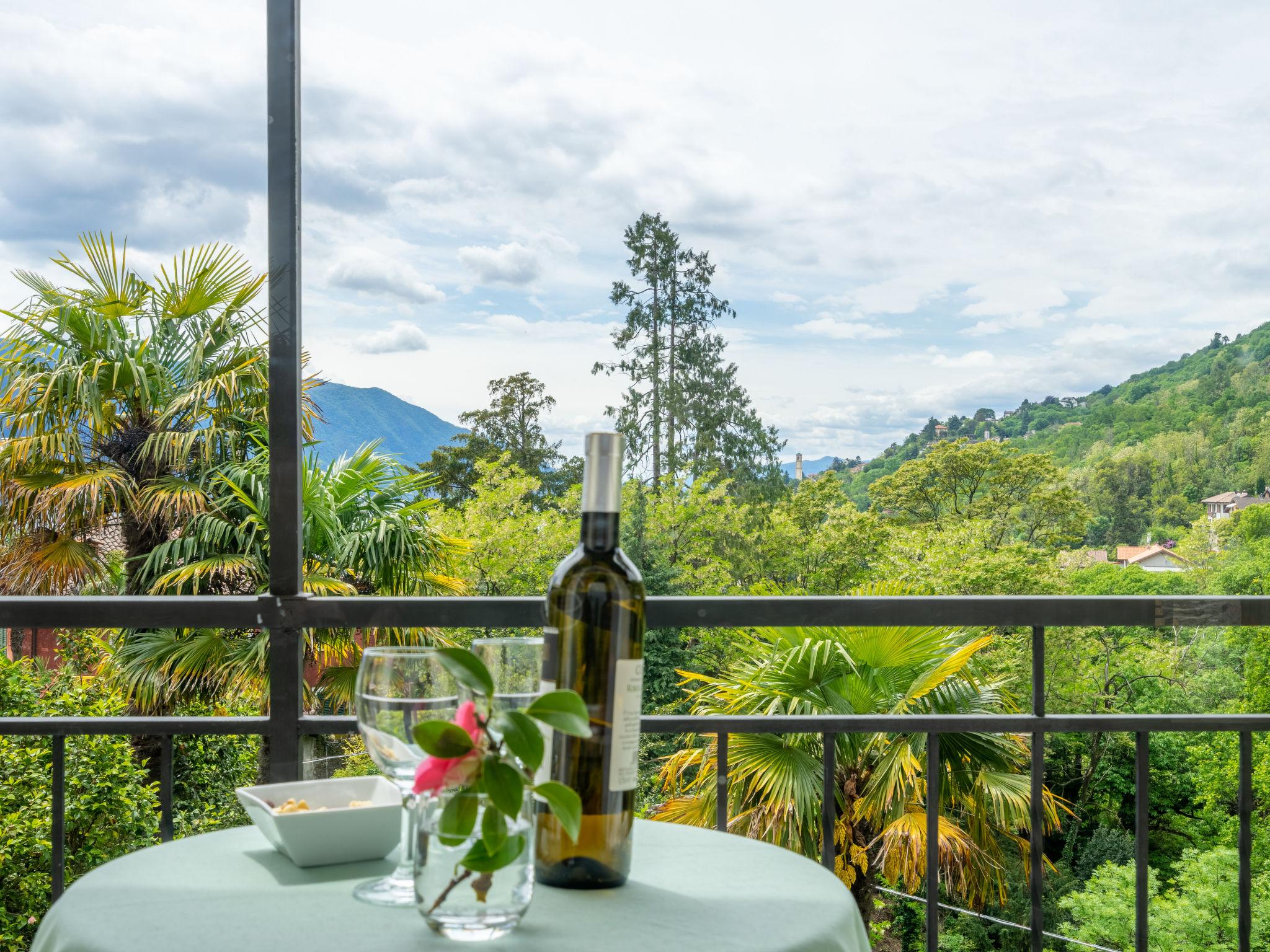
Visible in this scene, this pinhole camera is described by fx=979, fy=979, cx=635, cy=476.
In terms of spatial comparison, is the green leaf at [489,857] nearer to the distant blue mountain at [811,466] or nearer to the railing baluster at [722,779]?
the railing baluster at [722,779]

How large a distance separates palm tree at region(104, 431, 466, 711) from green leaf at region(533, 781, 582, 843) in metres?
7.35

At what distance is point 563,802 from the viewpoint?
52cm

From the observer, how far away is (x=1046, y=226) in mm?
20359

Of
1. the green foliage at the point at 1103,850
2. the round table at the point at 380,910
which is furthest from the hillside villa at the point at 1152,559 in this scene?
the round table at the point at 380,910

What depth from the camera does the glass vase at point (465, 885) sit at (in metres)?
0.51

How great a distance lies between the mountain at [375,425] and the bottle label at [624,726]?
8904 millimetres

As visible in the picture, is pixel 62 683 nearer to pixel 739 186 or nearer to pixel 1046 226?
pixel 739 186

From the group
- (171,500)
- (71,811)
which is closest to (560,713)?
(71,811)

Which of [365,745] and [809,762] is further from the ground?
[365,745]

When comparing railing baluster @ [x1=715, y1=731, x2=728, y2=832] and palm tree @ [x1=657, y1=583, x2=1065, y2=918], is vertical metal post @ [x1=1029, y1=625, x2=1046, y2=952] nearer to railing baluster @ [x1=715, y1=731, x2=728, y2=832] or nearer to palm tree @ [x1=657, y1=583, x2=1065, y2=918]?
railing baluster @ [x1=715, y1=731, x2=728, y2=832]

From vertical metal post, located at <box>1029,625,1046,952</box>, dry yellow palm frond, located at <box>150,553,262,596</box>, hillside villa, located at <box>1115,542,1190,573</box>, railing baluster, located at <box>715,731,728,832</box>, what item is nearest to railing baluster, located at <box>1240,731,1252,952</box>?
vertical metal post, located at <box>1029,625,1046,952</box>

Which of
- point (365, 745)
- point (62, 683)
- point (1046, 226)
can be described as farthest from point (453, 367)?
point (365, 745)

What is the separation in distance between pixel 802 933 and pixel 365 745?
0.93 ft

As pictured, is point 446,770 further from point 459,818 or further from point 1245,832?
point 1245,832
